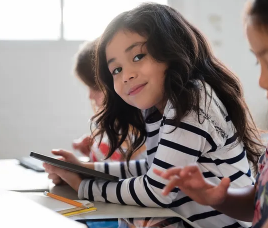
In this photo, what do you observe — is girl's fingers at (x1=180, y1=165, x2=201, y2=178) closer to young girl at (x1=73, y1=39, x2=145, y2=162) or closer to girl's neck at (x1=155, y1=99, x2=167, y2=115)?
girl's neck at (x1=155, y1=99, x2=167, y2=115)

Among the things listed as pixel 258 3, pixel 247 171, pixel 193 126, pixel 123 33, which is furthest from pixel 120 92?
pixel 258 3

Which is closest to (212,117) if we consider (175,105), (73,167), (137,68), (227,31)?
(175,105)

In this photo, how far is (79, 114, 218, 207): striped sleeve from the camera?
2.97 ft

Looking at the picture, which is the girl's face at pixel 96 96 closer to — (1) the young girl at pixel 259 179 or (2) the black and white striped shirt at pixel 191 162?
(2) the black and white striped shirt at pixel 191 162

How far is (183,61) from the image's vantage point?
102 cm

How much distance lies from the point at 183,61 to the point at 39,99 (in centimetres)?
182

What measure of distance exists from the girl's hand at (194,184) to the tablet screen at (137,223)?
10 centimetres

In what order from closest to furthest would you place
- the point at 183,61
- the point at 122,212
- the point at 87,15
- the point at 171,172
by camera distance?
the point at 171,172, the point at 122,212, the point at 183,61, the point at 87,15

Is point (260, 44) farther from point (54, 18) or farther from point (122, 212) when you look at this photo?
point (54, 18)

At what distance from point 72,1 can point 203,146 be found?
2.06 metres

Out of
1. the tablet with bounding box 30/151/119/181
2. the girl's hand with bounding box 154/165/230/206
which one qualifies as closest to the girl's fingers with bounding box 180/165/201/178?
the girl's hand with bounding box 154/165/230/206

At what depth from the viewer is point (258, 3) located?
645 millimetres

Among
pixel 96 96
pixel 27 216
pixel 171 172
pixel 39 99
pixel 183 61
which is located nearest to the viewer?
pixel 171 172

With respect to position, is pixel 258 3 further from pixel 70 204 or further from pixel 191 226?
pixel 70 204
